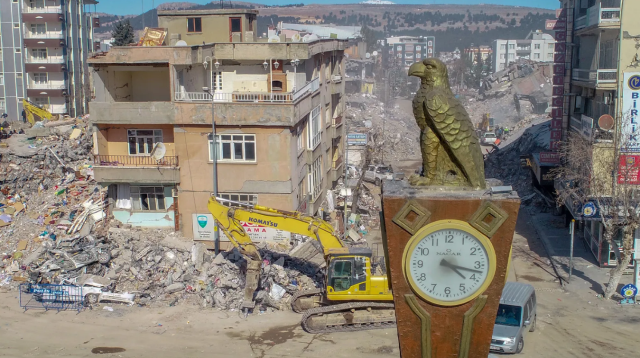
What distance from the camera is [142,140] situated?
97.9ft

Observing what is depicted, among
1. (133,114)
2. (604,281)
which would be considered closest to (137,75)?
(133,114)

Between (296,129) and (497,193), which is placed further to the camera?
(296,129)

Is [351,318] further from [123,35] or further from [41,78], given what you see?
[123,35]

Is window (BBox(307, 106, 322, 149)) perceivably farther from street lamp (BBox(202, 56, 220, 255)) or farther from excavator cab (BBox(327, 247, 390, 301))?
excavator cab (BBox(327, 247, 390, 301))

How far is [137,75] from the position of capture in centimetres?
3177

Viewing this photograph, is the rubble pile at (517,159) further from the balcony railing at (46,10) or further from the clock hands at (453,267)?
the balcony railing at (46,10)

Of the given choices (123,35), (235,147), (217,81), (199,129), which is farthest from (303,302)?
(123,35)

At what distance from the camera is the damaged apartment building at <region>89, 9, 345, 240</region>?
91.6 feet

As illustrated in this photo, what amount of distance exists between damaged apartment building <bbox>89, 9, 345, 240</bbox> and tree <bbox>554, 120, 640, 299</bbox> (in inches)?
435

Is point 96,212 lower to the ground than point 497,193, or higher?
lower

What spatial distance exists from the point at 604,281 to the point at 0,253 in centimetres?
2337

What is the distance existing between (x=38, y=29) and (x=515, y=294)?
51.7m

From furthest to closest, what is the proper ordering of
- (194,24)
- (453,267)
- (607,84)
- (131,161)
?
1. (194,24)
2. (131,161)
3. (607,84)
4. (453,267)

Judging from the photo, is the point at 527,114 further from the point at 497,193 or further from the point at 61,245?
the point at 497,193
